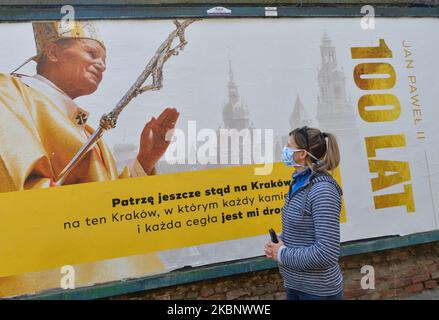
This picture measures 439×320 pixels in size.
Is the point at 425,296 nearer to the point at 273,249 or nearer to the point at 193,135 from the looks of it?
the point at 273,249

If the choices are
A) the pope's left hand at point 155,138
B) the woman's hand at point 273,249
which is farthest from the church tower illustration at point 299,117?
the woman's hand at point 273,249

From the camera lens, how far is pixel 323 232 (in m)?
1.82

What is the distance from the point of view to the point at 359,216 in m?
3.83

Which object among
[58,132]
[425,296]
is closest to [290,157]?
[58,132]

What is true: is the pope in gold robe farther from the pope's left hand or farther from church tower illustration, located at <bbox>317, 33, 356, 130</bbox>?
church tower illustration, located at <bbox>317, 33, 356, 130</bbox>

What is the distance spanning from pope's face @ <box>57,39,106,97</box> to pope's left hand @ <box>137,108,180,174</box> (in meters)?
0.65

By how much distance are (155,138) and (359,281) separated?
8.81 feet

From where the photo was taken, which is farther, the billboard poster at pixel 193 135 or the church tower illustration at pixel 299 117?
the church tower illustration at pixel 299 117

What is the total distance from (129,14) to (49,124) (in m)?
1.32

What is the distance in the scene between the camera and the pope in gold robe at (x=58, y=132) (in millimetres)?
3102

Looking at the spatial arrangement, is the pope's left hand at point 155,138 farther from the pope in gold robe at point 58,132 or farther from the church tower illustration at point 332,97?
the church tower illustration at point 332,97

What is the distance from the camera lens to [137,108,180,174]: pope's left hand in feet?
11.2
